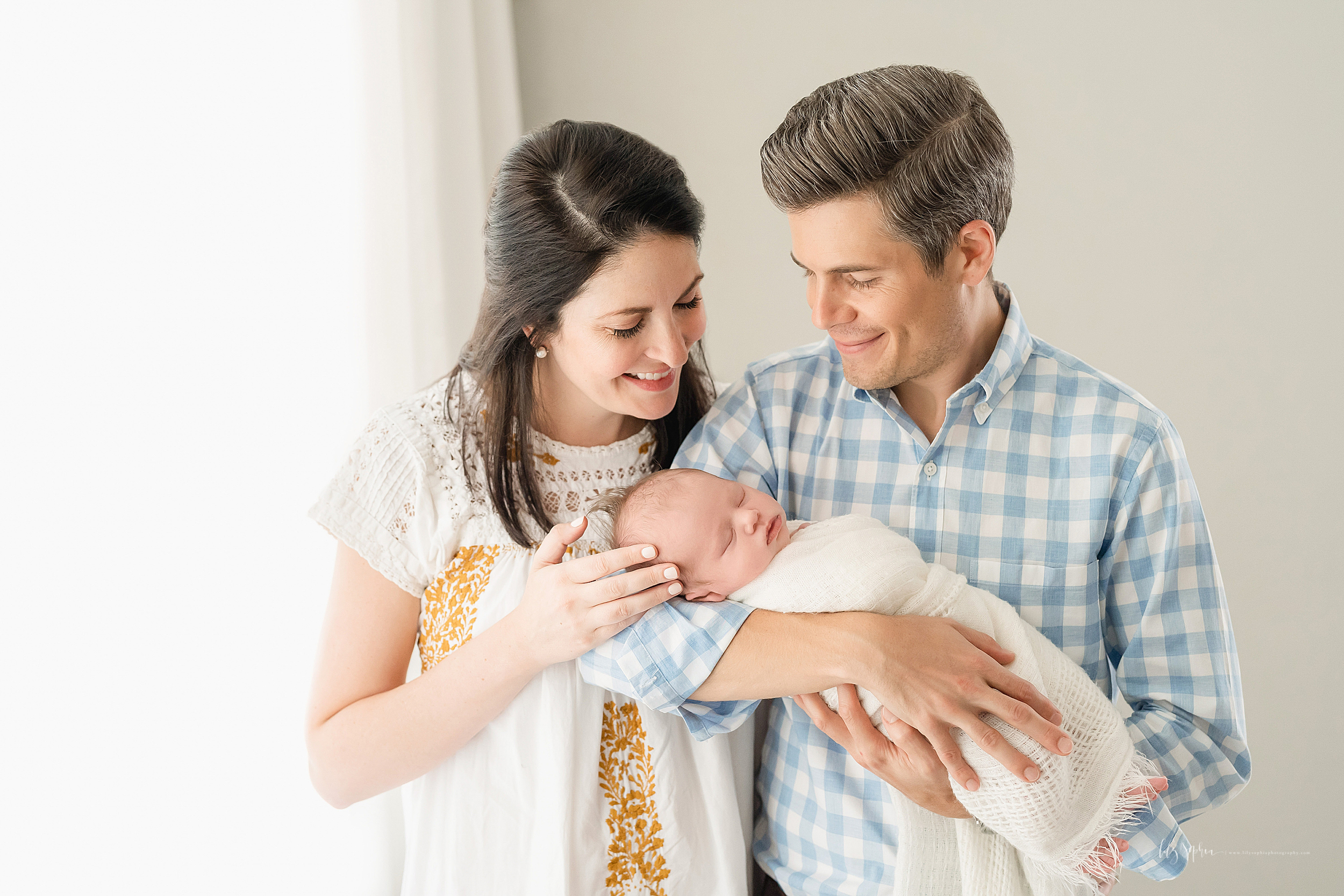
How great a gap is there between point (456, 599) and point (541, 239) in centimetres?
61

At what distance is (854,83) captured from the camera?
4.39ft

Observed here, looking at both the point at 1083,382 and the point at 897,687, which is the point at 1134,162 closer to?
the point at 1083,382

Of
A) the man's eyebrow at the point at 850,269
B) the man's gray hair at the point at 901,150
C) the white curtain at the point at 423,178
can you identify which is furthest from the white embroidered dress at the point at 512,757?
the man's gray hair at the point at 901,150

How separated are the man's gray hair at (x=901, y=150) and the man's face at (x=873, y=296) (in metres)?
0.03

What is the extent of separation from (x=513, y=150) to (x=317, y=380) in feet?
2.19

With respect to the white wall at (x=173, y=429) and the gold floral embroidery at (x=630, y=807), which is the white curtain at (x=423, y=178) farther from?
the gold floral embroidery at (x=630, y=807)

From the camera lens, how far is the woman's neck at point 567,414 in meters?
1.58

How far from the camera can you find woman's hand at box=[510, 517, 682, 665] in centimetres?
126

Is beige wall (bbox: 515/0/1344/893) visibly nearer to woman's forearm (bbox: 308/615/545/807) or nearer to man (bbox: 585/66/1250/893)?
man (bbox: 585/66/1250/893)

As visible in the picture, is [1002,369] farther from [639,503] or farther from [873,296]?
[639,503]

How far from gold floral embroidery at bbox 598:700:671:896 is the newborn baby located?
292mm

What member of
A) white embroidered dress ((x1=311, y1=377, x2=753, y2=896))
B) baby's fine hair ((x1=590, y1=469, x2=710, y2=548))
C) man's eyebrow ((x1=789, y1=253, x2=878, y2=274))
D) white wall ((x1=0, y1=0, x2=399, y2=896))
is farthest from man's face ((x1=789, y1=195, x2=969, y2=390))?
white wall ((x1=0, y1=0, x2=399, y2=896))

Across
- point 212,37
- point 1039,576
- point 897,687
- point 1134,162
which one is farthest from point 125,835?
point 1134,162

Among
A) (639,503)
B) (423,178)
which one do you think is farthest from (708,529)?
(423,178)
